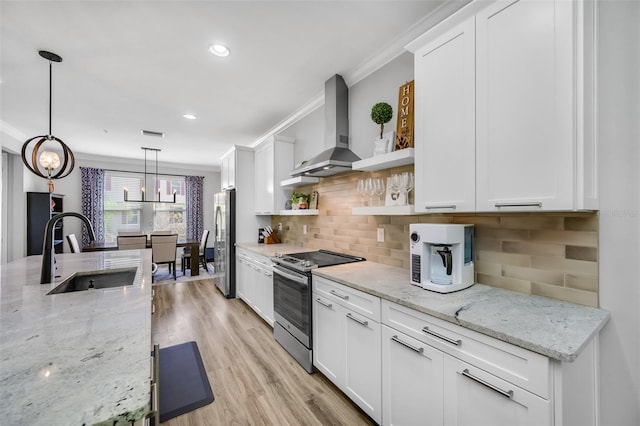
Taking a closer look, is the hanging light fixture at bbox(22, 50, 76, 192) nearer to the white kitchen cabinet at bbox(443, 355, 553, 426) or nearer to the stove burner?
the stove burner

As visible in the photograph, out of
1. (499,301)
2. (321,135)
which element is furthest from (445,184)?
(321,135)

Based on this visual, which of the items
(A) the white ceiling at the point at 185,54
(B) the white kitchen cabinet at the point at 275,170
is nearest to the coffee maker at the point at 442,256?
(A) the white ceiling at the point at 185,54

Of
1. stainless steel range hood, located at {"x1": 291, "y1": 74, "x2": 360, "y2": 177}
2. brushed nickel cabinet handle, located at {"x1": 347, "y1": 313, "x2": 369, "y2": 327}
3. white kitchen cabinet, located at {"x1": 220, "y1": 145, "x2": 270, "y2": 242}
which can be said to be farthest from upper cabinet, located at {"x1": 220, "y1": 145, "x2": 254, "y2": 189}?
brushed nickel cabinet handle, located at {"x1": 347, "y1": 313, "x2": 369, "y2": 327}

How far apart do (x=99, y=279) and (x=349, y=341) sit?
6.27 ft

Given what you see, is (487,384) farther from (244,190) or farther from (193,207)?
(193,207)

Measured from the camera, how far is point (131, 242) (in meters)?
5.04

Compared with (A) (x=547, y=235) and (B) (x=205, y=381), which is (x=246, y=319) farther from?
(A) (x=547, y=235)

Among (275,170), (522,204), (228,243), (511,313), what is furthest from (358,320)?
(228,243)

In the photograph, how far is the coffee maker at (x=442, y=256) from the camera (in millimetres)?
1521

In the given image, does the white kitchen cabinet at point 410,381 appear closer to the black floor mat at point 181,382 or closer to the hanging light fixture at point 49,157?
the black floor mat at point 181,382

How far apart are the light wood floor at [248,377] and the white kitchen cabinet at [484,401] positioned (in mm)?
808

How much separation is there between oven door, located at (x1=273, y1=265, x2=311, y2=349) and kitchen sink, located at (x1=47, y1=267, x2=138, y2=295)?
3.98ft

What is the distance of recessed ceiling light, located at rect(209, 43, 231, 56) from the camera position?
2.23 meters

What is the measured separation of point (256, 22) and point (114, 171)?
6.57 metres
